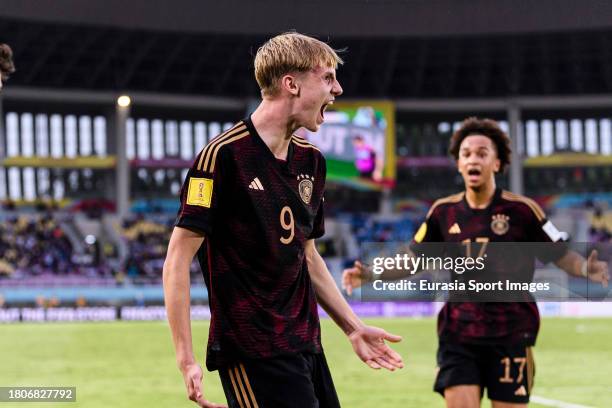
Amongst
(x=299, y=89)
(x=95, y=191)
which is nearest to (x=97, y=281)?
(x=95, y=191)

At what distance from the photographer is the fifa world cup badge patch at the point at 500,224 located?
7.12 metres

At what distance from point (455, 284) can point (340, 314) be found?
2393 mm

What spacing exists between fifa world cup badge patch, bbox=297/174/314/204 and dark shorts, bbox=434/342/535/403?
8.82 feet

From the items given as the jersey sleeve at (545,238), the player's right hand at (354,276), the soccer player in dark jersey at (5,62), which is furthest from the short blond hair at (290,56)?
the jersey sleeve at (545,238)

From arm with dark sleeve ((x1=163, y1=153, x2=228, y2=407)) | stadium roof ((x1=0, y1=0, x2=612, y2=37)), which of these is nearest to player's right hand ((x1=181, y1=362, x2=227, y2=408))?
arm with dark sleeve ((x1=163, y1=153, x2=228, y2=407))

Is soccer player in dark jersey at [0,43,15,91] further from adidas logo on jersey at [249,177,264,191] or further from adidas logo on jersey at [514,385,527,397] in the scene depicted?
adidas logo on jersey at [514,385,527,397]

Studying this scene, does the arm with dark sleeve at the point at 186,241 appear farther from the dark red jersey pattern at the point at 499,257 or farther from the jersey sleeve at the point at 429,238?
the jersey sleeve at the point at 429,238

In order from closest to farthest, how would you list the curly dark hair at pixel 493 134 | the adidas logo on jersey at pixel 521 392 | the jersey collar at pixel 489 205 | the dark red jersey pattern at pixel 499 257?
the adidas logo on jersey at pixel 521 392 → the dark red jersey pattern at pixel 499 257 → the jersey collar at pixel 489 205 → the curly dark hair at pixel 493 134

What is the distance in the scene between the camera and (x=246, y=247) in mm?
4414

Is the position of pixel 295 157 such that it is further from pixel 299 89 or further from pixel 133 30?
pixel 133 30

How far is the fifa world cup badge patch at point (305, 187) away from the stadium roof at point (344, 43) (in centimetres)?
4028

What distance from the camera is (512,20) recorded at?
1927 inches

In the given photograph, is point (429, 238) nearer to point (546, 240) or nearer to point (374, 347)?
point (546, 240)

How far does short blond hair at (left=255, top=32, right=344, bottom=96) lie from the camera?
Answer: 4.40 metres
